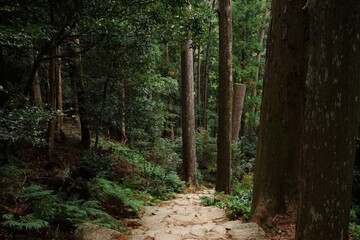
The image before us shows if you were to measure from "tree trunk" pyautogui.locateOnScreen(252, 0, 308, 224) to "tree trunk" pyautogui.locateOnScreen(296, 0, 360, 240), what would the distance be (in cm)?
207

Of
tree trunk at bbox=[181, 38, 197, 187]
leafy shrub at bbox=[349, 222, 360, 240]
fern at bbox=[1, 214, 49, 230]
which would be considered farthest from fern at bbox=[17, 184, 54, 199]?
tree trunk at bbox=[181, 38, 197, 187]

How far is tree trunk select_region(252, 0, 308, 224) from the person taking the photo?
4.43m

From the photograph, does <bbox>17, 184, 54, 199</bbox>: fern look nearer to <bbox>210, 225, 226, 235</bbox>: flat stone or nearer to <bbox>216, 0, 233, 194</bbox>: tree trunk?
<bbox>210, 225, 226, 235</bbox>: flat stone

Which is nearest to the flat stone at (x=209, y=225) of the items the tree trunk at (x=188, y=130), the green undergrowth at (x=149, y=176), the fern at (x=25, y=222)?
the fern at (x=25, y=222)

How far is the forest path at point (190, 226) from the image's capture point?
439 cm

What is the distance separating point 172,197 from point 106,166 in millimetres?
2244

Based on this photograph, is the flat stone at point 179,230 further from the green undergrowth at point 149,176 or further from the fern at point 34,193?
the green undergrowth at point 149,176

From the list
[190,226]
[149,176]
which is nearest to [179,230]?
[190,226]

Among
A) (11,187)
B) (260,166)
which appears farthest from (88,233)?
(260,166)

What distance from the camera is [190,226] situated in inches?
203

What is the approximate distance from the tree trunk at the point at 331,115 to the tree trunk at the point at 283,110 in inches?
81.3

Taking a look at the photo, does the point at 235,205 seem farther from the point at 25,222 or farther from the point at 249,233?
the point at 25,222

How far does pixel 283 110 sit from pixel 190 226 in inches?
97.4

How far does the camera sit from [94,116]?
9.80 m
